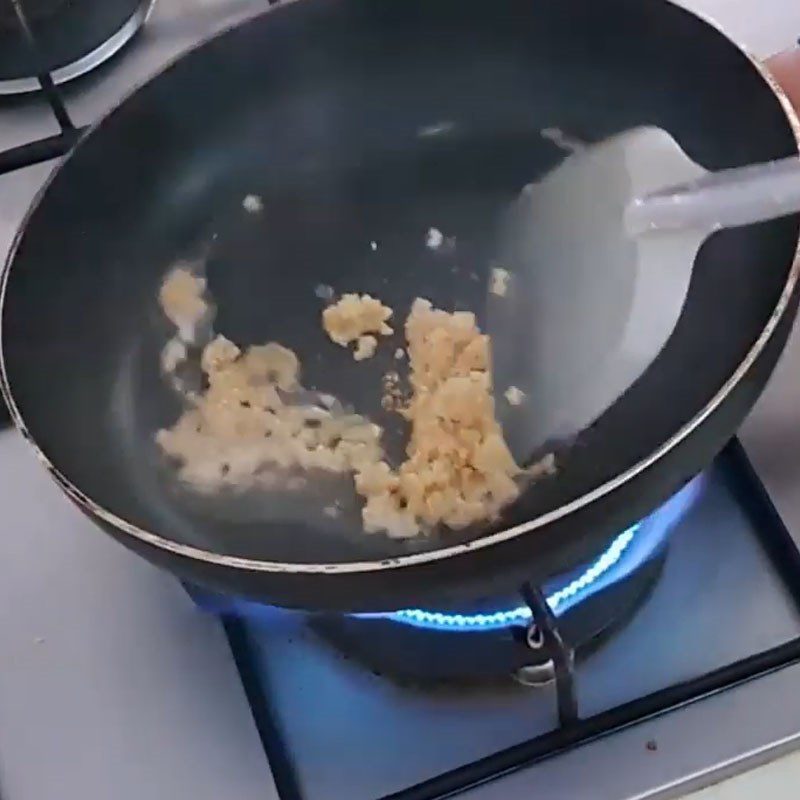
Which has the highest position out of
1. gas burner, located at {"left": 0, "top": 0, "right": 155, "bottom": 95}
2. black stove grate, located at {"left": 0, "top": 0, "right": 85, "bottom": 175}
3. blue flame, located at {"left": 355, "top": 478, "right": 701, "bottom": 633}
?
gas burner, located at {"left": 0, "top": 0, "right": 155, "bottom": 95}

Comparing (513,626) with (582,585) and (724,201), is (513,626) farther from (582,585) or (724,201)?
(724,201)

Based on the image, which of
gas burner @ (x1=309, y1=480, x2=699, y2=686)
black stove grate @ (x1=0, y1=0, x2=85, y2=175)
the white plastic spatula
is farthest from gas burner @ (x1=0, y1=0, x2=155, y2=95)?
gas burner @ (x1=309, y1=480, x2=699, y2=686)

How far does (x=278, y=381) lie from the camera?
25.2 inches

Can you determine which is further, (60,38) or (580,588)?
(60,38)

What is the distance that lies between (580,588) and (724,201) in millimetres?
172

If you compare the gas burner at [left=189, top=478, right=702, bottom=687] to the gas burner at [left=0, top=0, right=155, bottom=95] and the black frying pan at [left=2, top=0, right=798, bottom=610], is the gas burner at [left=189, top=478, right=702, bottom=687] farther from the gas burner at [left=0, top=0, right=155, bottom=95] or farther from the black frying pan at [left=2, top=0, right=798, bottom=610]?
the gas burner at [left=0, top=0, right=155, bottom=95]

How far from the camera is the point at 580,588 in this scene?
1.77 feet

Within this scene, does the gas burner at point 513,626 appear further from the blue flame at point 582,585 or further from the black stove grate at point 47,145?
the black stove grate at point 47,145

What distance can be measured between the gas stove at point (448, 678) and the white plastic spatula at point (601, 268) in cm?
7

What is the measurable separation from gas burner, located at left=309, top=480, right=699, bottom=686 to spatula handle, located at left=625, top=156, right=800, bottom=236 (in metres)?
0.12

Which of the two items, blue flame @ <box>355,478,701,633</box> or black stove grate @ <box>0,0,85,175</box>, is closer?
blue flame @ <box>355,478,701,633</box>

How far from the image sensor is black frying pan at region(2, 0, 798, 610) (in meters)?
0.59

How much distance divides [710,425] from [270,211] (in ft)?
1.03

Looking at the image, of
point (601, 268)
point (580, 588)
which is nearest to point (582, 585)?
point (580, 588)
